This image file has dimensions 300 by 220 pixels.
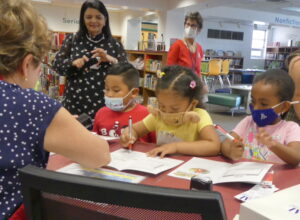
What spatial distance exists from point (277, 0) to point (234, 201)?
9.70 meters

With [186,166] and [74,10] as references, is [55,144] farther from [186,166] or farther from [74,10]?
[74,10]

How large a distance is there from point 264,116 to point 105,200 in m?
1.27

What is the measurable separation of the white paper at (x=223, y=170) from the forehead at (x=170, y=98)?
0.35m

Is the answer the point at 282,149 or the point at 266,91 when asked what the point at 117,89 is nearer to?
the point at 266,91

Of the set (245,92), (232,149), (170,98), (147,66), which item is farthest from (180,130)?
(245,92)

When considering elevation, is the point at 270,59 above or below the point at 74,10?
below

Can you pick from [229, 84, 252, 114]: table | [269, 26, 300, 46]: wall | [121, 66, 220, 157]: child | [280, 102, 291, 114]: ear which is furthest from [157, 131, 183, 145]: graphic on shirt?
[269, 26, 300, 46]: wall

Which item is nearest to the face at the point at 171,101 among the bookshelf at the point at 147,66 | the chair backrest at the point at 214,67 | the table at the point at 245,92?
the bookshelf at the point at 147,66

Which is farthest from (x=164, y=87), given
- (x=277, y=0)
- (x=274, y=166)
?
(x=277, y=0)

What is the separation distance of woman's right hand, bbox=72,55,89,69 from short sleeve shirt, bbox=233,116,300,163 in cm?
119

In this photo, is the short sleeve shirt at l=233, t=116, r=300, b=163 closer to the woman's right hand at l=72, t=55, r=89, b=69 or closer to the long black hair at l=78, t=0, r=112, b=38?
the woman's right hand at l=72, t=55, r=89, b=69

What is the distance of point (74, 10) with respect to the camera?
12.3 meters

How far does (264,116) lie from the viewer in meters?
1.59

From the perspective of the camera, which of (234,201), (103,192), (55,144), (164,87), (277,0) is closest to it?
(103,192)
